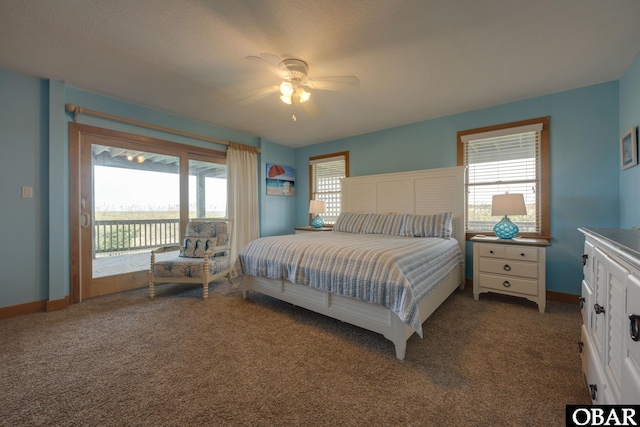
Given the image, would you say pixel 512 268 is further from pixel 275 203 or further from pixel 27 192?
pixel 27 192

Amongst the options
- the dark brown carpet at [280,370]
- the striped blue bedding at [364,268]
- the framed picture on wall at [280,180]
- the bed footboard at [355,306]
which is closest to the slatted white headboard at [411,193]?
the striped blue bedding at [364,268]

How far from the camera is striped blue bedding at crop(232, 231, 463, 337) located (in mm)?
1806

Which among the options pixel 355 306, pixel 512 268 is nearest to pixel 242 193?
pixel 355 306

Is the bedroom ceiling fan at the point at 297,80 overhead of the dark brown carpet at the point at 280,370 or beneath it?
overhead

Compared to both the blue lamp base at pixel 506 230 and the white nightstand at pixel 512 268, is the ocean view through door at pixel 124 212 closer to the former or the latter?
the white nightstand at pixel 512 268

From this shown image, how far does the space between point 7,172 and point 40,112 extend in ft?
2.35

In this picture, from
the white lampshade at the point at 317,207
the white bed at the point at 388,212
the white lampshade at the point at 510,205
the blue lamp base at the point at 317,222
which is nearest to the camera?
the white bed at the point at 388,212

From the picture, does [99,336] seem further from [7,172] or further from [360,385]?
[360,385]

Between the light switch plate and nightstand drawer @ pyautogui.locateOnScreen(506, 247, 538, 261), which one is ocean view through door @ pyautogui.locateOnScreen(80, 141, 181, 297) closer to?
the light switch plate

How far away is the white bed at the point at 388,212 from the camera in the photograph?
197cm

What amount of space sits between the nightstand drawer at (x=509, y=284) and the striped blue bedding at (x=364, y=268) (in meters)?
0.42

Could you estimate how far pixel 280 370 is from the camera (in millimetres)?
1695

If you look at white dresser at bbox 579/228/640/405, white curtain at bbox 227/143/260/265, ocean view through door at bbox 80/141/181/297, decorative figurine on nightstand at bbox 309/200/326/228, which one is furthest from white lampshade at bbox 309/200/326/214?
white dresser at bbox 579/228/640/405

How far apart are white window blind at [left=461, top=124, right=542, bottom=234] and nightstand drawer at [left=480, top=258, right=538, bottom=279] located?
26.6 inches
